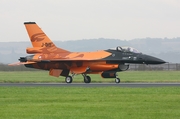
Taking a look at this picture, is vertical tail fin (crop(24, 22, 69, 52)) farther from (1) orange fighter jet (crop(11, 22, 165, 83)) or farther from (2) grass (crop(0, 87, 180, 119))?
(2) grass (crop(0, 87, 180, 119))

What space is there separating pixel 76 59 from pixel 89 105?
18735 millimetres

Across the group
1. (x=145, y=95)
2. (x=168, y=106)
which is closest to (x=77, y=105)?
(x=168, y=106)

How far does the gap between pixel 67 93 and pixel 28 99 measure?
130 inches

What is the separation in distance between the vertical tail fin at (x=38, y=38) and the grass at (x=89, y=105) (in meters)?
14.9

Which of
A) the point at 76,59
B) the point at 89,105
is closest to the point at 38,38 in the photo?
the point at 76,59

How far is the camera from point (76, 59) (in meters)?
37.5

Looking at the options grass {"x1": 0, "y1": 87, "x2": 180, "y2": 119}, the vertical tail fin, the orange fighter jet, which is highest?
the vertical tail fin

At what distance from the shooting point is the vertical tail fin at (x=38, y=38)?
38906 millimetres

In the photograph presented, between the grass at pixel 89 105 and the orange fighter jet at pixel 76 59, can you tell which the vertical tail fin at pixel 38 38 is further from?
the grass at pixel 89 105

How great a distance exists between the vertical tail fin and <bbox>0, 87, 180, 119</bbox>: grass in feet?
49.0

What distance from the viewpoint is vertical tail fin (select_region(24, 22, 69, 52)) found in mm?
38906

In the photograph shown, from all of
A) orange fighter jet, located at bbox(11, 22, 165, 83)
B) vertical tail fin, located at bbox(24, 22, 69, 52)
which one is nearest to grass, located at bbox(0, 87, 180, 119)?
orange fighter jet, located at bbox(11, 22, 165, 83)

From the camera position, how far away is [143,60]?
36062 mm

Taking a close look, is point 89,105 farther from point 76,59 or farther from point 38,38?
point 38,38
